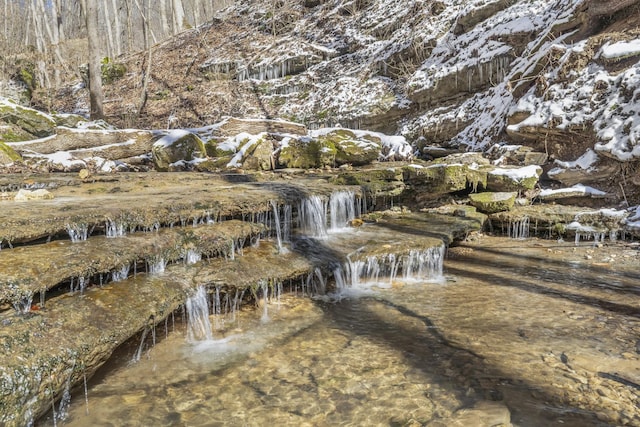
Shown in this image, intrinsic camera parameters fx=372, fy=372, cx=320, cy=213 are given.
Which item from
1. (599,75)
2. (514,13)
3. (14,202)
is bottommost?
(14,202)

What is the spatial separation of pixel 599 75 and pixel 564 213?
383cm

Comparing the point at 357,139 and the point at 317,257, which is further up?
the point at 357,139

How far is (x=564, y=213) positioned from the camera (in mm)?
7574

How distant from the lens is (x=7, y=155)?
29.9ft

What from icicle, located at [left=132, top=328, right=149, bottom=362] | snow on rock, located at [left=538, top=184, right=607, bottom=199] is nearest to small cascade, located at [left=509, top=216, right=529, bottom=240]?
snow on rock, located at [left=538, top=184, right=607, bottom=199]

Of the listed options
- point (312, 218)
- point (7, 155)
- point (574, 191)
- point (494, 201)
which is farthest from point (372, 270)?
point (7, 155)

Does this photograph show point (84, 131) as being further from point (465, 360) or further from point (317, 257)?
point (465, 360)

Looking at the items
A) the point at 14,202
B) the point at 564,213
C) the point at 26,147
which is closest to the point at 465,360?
the point at 564,213

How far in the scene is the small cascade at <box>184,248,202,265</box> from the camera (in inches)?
183

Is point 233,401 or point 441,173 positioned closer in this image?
point 233,401

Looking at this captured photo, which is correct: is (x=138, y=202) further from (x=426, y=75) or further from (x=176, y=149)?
(x=426, y=75)

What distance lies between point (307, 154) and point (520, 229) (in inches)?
234

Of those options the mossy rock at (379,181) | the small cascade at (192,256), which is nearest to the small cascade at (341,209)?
the mossy rock at (379,181)

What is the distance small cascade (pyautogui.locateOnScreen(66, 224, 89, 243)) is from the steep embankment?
30.3 ft
